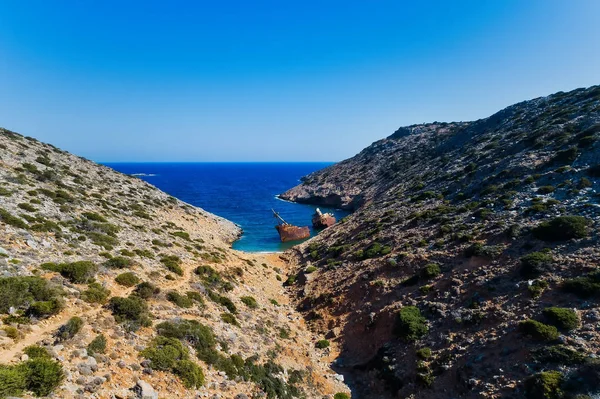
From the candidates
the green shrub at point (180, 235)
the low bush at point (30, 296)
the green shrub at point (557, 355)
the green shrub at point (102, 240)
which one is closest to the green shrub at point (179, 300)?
the low bush at point (30, 296)

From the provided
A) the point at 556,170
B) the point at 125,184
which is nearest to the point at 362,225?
the point at 556,170

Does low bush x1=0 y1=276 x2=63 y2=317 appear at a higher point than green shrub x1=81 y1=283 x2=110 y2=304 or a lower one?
higher

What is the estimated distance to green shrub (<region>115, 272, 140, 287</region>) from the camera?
18.8 meters

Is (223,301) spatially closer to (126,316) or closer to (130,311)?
(130,311)

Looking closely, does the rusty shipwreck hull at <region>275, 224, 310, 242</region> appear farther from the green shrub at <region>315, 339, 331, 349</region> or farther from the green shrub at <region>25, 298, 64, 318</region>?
the green shrub at <region>25, 298, 64, 318</region>

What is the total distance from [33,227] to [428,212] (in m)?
38.3

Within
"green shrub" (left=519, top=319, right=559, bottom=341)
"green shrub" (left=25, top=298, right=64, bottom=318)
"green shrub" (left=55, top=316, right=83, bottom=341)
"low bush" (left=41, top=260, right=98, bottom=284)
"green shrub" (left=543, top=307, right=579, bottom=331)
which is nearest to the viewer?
"green shrub" (left=55, top=316, right=83, bottom=341)

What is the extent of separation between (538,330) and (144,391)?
714 inches

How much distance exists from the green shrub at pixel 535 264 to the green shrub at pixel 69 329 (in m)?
24.8

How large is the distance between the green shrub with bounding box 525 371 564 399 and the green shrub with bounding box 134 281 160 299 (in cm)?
1954

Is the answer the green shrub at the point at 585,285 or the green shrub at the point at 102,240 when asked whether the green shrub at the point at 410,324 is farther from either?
the green shrub at the point at 102,240

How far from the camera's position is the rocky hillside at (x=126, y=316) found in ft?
36.6

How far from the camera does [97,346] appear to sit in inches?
483

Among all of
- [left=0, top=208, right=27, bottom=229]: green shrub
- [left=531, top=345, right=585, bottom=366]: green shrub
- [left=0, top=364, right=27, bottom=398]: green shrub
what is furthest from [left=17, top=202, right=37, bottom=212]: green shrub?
[left=531, top=345, right=585, bottom=366]: green shrub
